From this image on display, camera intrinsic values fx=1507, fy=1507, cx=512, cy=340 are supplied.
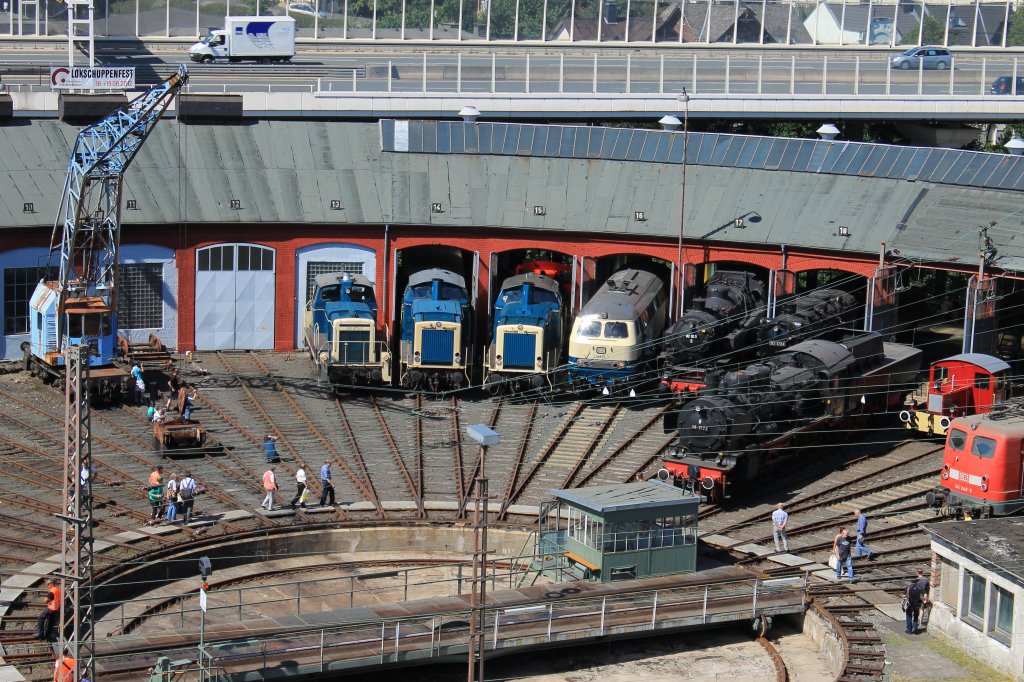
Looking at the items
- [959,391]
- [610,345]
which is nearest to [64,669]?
[610,345]

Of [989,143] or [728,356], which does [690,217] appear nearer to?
[728,356]

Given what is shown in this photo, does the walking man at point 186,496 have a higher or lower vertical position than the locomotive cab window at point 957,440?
lower

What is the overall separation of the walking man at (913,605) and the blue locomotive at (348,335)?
69.3ft

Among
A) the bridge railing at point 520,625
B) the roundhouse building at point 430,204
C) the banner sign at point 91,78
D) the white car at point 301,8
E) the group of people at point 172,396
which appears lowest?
the bridge railing at point 520,625

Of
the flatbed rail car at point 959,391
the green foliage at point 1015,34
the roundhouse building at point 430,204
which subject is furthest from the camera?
the green foliage at point 1015,34

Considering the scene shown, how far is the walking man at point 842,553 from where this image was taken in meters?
36.1

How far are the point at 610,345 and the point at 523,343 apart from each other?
289cm

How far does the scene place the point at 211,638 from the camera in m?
30.4

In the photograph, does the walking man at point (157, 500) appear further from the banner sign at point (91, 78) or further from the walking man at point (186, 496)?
the banner sign at point (91, 78)

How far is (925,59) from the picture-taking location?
228 ft

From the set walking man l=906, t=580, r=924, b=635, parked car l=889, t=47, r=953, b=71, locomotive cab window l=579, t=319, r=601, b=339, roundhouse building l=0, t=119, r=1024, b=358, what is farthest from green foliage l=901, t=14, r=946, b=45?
walking man l=906, t=580, r=924, b=635

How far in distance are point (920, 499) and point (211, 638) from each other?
20.8 meters

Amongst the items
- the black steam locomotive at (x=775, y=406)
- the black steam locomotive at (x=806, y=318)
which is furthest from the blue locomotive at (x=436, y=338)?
the black steam locomotive at (x=806, y=318)

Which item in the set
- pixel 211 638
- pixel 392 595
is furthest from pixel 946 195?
pixel 211 638
